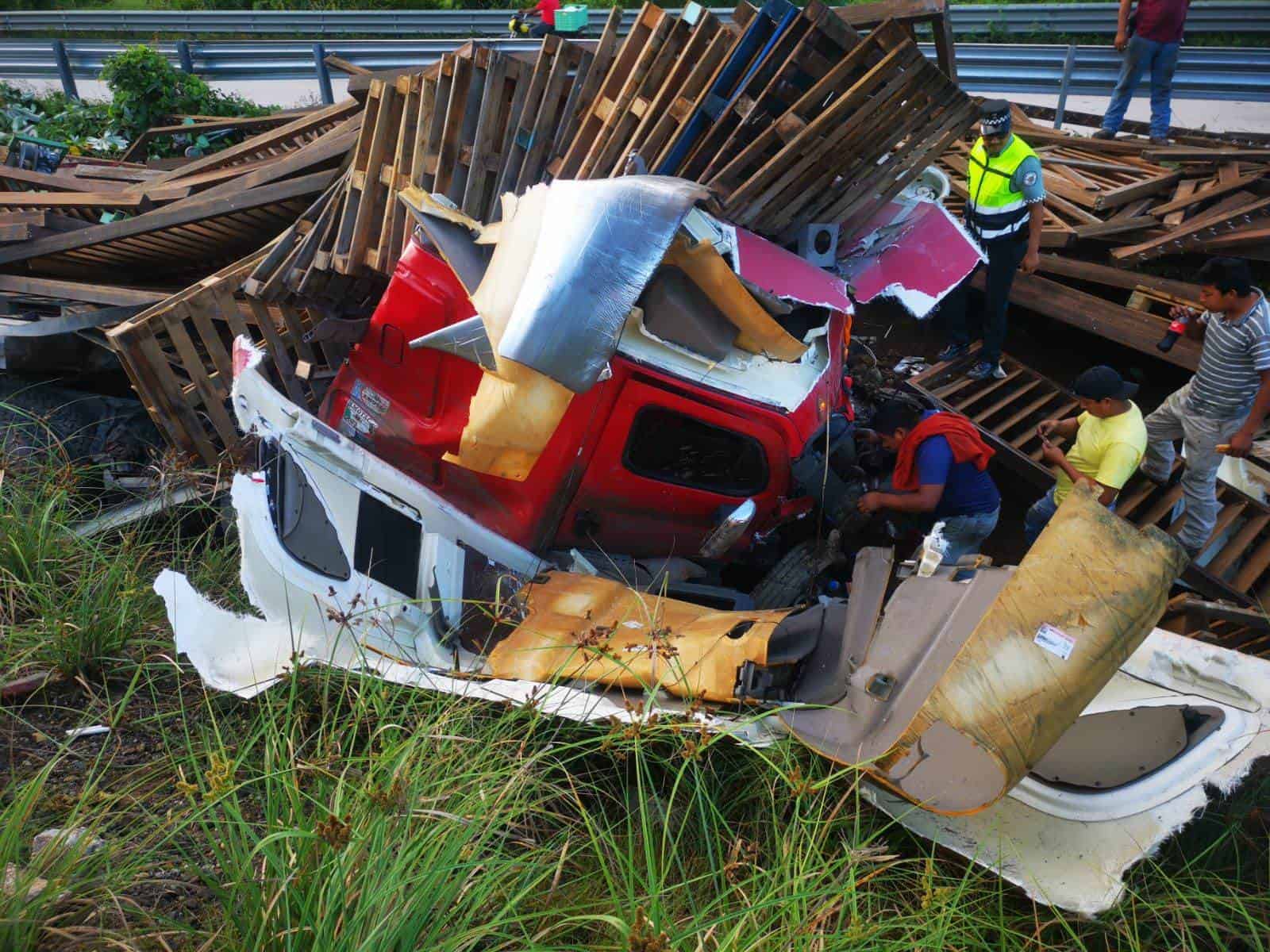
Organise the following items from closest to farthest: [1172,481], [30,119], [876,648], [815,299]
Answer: [876,648] < [815,299] < [1172,481] < [30,119]

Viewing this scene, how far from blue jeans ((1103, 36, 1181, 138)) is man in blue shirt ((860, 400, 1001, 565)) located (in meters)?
5.75

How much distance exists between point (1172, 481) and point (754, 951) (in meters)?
4.65

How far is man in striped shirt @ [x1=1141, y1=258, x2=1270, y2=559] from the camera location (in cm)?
485

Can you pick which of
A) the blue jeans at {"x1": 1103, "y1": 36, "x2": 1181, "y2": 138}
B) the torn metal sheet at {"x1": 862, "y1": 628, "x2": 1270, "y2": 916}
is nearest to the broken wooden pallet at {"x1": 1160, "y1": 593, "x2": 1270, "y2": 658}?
the torn metal sheet at {"x1": 862, "y1": 628, "x2": 1270, "y2": 916}

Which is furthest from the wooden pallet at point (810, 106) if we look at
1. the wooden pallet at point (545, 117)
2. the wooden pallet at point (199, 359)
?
the wooden pallet at point (199, 359)

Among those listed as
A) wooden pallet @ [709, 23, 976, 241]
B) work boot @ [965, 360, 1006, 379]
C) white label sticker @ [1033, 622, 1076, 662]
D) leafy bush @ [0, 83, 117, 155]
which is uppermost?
wooden pallet @ [709, 23, 976, 241]

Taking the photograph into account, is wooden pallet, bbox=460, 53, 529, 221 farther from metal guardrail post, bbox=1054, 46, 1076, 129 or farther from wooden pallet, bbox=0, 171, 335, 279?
metal guardrail post, bbox=1054, 46, 1076, 129

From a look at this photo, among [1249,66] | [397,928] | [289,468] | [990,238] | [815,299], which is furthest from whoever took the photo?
[1249,66]

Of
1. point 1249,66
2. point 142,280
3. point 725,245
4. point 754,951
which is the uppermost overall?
point 1249,66

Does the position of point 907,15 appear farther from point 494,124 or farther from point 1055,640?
point 1055,640

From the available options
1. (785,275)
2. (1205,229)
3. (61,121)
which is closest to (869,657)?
(785,275)

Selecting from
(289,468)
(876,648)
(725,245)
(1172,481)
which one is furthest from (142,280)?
(1172,481)

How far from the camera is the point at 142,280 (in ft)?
26.1

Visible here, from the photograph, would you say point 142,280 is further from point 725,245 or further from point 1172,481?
point 1172,481
